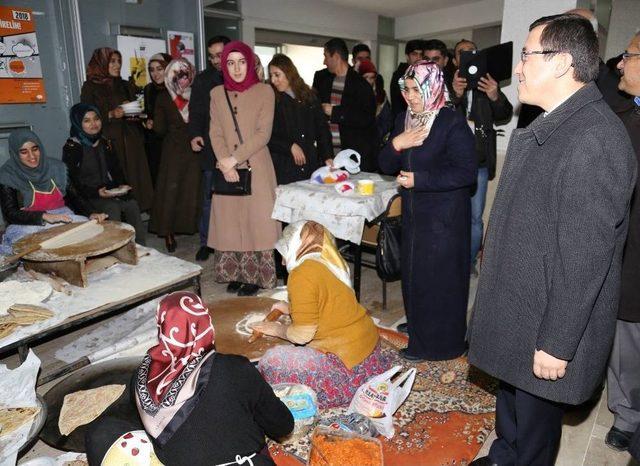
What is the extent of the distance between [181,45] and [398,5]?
20.8 ft

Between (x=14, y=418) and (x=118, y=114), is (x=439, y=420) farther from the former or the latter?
(x=118, y=114)

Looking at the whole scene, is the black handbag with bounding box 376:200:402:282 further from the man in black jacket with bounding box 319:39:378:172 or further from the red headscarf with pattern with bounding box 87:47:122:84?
the red headscarf with pattern with bounding box 87:47:122:84

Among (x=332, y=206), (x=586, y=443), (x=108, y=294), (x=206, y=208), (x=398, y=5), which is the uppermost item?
(x=398, y=5)

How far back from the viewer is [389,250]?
2.93m

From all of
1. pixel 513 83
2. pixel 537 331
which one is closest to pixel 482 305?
pixel 537 331

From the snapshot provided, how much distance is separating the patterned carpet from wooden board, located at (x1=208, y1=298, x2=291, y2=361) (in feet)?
1.42

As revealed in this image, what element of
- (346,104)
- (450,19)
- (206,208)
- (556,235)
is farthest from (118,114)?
(450,19)

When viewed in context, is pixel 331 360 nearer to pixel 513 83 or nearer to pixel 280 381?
pixel 280 381

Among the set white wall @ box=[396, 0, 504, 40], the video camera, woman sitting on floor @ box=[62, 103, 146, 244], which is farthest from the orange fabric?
white wall @ box=[396, 0, 504, 40]

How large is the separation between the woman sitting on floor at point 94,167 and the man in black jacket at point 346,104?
1864 mm

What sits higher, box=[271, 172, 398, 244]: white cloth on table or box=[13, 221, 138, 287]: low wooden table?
box=[271, 172, 398, 244]: white cloth on table

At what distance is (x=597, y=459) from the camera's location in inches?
84.1

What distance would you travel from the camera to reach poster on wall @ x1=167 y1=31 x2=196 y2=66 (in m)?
5.36

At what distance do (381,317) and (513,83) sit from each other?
2.28 meters
